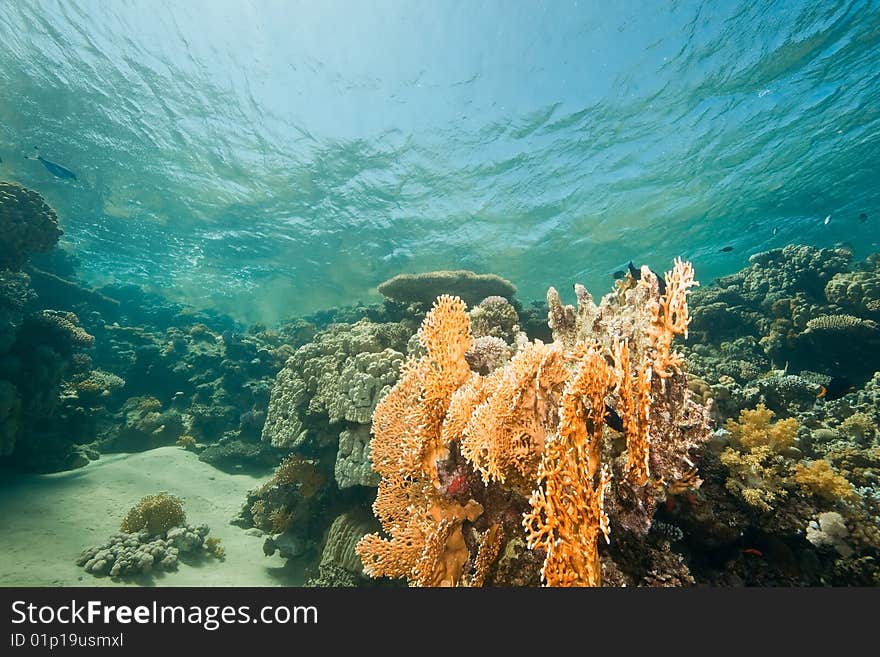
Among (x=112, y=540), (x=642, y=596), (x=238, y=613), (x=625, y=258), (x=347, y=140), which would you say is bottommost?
(x=112, y=540)

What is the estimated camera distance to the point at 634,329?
3.31 meters

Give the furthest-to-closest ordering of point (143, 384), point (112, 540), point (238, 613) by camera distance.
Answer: point (143, 384), point (112, 540), point (238, 613)

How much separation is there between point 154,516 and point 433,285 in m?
8.15

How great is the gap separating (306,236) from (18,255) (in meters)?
17.4

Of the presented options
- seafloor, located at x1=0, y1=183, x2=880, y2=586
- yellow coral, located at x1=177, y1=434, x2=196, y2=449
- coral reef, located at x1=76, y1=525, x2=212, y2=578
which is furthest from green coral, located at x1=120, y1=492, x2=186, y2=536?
yellow coral, located at x1=177, y1=434, x2=196, y2=449

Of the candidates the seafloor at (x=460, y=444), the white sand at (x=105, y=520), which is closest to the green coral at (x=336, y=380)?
the seafloor at (x=460, y=444)

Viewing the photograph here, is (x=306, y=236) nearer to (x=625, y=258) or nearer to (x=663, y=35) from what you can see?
(x=663, y=35)

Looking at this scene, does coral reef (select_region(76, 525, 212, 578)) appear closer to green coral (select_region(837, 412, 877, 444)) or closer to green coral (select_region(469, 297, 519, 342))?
green coral (select_region(469, 297, 519, 342))

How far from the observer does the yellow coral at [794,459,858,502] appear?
10.9 ft

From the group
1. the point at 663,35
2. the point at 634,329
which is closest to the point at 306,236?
the point at 663,35

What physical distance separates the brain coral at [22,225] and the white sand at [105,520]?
6.33 metres

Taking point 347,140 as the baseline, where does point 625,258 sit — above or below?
above

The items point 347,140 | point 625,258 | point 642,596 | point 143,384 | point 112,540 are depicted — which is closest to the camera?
point 642,596

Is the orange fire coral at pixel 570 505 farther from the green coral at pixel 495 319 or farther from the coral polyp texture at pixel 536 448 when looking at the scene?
the green coral at pixel 495 319
